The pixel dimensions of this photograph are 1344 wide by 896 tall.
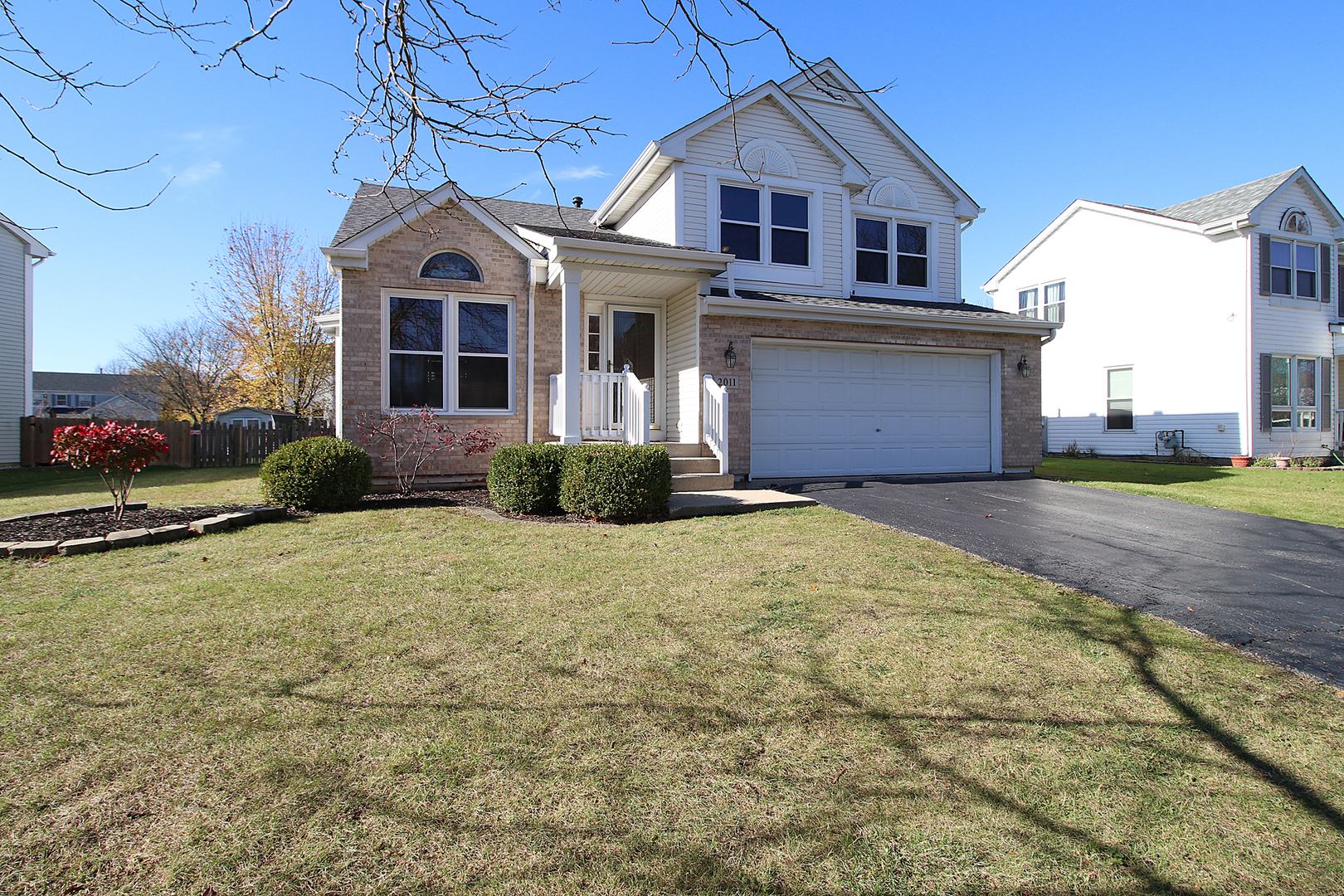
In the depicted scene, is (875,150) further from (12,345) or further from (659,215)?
(12,345)

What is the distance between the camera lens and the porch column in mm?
9672

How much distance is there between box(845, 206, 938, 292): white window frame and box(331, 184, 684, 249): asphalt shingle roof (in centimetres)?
403

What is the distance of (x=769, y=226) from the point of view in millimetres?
12438

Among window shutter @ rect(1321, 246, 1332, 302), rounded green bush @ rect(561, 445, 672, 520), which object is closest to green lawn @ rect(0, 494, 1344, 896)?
rounded green bush @ rect(561, 445, 672, 520)

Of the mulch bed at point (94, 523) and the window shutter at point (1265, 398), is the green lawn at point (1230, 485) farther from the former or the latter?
the mulch bed at point (94, 523)

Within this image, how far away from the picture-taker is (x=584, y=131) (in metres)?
3.59

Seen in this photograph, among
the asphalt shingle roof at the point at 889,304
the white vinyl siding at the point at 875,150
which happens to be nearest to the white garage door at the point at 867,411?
the asphalt shingle roof at the point at 889,304

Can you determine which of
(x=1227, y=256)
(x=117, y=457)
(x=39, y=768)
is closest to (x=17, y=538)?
(x=117, y=457)

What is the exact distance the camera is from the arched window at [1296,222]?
17.5m

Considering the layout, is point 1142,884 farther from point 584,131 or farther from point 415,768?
point 584,131

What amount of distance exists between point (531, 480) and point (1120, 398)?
61.9 feet

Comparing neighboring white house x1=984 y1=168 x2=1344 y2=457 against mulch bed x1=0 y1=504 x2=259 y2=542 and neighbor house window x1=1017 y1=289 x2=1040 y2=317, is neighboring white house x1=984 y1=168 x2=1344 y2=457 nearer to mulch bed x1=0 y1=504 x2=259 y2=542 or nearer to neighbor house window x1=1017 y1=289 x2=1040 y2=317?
neighbor house window x1=1017 y1=289 x2=1040 y2=317

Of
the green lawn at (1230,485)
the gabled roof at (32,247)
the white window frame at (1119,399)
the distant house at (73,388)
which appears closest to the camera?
the green lawn at (1230,485)

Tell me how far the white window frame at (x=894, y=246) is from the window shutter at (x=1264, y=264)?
1012 cm
